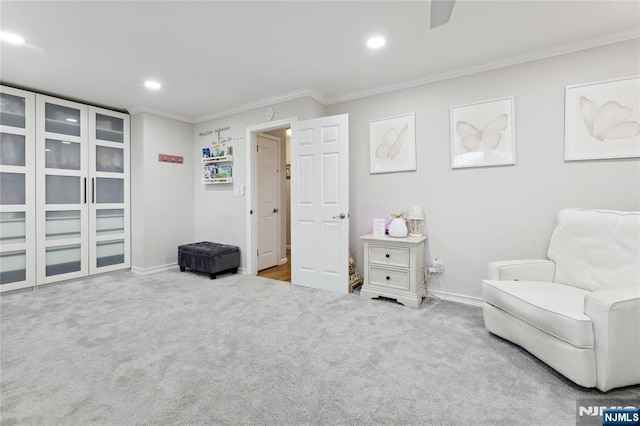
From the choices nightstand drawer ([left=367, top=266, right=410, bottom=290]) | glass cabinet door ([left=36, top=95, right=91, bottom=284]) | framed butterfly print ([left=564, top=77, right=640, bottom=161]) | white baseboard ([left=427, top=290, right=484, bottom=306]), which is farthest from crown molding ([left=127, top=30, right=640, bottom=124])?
white baseboard ([left=427, top=290, right=484, bottom=306])

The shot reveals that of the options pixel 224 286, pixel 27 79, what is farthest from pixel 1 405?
pixel 27 79

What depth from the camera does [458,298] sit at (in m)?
3.12

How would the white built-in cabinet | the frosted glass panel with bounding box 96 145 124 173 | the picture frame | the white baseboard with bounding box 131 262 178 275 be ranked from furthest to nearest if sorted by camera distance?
the white baseboard with bounding box 131 262 178 275 → the frosted glass panel with bounding box 96 145 124 173 → the white built-in cabinet → the picture frame

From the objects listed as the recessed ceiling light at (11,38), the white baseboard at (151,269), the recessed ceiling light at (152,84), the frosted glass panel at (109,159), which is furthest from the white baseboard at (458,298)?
the frosted glass panel at (109,159)

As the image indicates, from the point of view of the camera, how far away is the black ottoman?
13.3 ft

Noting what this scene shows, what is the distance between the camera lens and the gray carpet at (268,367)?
150cm

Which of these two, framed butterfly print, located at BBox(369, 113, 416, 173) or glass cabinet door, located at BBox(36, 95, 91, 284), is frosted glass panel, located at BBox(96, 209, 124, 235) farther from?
framed butterfly print, located at BBox(369, 113, 416, 173)

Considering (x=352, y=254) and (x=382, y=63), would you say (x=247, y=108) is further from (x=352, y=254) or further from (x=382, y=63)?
(x=352, y=254)

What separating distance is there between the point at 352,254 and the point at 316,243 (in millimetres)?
545

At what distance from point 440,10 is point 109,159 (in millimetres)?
4641

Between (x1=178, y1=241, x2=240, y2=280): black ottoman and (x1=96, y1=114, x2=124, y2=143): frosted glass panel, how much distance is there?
189cm

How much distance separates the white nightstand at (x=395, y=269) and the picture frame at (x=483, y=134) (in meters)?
0.99

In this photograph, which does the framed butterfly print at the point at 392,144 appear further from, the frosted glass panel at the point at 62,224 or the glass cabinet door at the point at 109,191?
the frosted glass panel at the point at 62,224

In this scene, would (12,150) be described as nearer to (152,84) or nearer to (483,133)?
(152,84)
